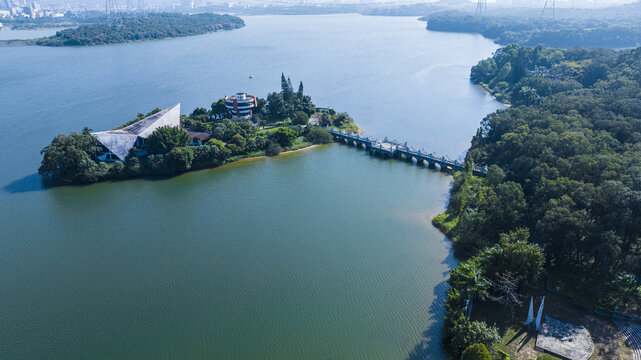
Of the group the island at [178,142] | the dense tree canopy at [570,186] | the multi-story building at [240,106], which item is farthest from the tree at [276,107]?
the dense tree canopy at [570,186]

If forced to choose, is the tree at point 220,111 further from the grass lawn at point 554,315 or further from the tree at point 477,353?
the tree at point 477,353

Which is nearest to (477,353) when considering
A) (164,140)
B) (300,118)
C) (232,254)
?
(232,254)

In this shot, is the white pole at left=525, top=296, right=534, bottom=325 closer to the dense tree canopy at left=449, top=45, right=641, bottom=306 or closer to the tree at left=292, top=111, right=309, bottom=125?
the dense tree canopy at left=449, top=45, right=641, bottom=306

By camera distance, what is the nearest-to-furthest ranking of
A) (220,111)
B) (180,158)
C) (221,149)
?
(180,158) < (221,149) < (220,111)

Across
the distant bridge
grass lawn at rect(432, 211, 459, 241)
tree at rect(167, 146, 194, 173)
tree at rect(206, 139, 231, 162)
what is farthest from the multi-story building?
grass lawn at rect(432, 211, 459, 241)

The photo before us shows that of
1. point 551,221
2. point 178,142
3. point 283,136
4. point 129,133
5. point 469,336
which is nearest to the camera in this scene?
point 469,336

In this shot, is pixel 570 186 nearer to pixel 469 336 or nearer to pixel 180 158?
pixel 469 336
